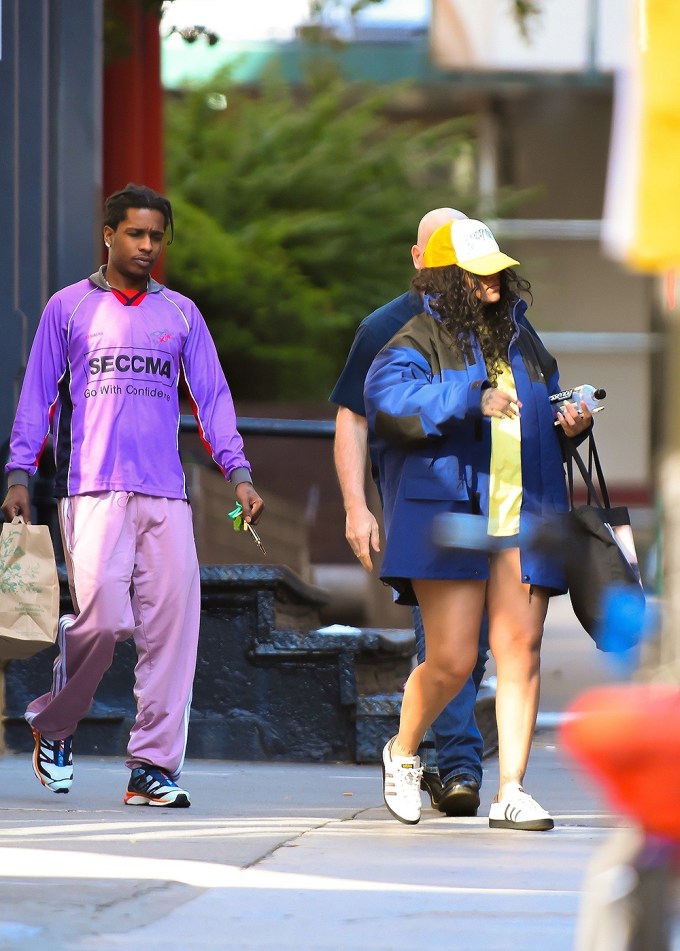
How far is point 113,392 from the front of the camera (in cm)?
612

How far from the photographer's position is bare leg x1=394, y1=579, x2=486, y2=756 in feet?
18.3

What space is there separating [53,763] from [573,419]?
2.03 meters

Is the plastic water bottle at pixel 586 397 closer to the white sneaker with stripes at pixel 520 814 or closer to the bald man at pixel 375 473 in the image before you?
the bald man at pixel 375 473

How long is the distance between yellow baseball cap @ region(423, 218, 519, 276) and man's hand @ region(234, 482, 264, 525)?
3.09 feet

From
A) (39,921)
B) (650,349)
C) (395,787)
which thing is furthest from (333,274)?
(39,921)

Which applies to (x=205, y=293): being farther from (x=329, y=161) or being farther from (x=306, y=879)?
(x=306, y=879)

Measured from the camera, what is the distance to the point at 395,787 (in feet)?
19.1

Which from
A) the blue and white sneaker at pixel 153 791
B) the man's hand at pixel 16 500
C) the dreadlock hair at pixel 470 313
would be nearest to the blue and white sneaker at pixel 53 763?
the blue and white sneaker at pixel 153 791

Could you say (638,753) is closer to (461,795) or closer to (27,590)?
(461,795)

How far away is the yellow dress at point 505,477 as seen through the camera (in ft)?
18.4

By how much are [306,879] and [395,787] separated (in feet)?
4.52

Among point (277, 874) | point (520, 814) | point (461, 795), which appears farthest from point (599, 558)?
point (461, 795)

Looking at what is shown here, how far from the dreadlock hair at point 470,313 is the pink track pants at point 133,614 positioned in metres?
1.13

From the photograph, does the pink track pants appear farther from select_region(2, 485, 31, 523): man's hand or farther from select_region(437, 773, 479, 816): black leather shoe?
select_region(437, 773, 479, 816): black leather shoe
